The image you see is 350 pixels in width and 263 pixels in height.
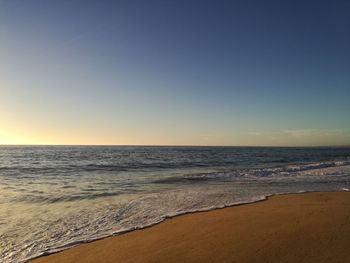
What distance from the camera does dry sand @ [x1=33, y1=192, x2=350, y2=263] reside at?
541 cm

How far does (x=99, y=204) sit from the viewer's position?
36.3ft

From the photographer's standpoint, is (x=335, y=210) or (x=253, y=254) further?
(x=335, y=210)

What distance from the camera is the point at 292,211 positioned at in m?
8.60

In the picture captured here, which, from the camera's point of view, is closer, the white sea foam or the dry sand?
the dry sand

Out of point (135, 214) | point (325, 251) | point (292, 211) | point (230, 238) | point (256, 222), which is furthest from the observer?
point (135, 214)

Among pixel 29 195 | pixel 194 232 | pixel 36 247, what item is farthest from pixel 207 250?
pixel 29 195

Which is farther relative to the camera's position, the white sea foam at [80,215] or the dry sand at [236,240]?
the white sea foam at [80,215]

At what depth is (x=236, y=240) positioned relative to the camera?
20.5 ft

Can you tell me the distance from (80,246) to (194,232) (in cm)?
A: 232

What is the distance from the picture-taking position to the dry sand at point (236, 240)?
17.7 feet

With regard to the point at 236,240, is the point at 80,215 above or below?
below

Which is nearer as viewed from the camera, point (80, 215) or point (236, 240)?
point (236, 240)

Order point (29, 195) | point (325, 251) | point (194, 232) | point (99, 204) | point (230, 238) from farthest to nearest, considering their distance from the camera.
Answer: point (29, 195), point (99, 204), point (194, 232), point (230, 238), point (325, 251)

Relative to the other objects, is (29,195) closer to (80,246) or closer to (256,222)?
(80,246)
